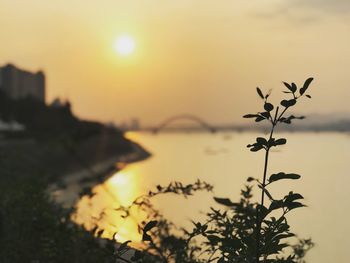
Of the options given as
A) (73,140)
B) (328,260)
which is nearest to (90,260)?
(73,140)

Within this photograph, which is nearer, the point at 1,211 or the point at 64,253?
the point at 64,253

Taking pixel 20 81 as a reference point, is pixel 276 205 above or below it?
below

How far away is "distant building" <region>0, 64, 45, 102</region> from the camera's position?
331ft

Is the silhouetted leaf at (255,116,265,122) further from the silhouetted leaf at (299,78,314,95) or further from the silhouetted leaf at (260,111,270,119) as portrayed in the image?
the silhouetted leaf at (299,78,314,95)

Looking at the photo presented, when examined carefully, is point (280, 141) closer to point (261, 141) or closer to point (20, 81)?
point (261, 141)

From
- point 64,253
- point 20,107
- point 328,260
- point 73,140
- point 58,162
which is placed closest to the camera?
point 64,253

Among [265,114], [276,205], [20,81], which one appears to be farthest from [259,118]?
[20,81]

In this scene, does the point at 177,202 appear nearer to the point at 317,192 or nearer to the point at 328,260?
the point at 317,192

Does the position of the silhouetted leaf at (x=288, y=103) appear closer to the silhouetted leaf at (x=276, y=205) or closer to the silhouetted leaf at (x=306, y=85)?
the silhouetted leaf at (x=306, y=85)

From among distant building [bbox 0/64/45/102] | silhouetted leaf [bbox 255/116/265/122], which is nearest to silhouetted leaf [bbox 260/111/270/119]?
silhouetted leaf [bbox 255/116/265/122]

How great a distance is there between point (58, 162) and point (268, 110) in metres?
51.2

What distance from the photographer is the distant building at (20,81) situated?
10100 cm

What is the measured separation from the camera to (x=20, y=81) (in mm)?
105938

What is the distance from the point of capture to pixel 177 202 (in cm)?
1316
